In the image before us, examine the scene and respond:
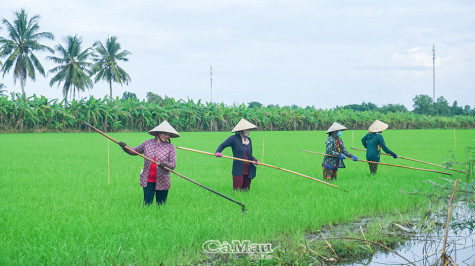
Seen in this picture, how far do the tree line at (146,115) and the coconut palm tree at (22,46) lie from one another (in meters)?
14.3

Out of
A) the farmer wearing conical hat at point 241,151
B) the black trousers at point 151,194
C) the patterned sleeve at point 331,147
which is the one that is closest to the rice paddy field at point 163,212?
the black trousers at point 151,194

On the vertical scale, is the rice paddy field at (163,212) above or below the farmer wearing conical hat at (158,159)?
below

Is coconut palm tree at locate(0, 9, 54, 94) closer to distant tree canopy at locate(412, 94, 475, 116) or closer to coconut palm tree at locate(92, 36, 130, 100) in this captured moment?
coconut palm tree at locate(92, 36, 130, 100)

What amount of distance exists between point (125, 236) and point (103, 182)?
15.0 feet

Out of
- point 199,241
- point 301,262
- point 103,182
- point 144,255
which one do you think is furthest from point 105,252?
point 103,182

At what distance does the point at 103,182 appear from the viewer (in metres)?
8.80

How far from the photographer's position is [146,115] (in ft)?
121

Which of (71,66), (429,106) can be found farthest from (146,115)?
(429,106)

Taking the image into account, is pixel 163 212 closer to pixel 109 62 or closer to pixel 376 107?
pixel 109 62

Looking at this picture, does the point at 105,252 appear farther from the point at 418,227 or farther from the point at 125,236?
the point at 418,227

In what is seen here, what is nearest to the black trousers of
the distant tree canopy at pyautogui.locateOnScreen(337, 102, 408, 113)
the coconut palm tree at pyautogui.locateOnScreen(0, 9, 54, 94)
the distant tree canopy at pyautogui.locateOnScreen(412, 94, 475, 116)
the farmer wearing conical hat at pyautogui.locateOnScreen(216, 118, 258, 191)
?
the farmer wearing conical hat at pyautogui.locateOnScreen(216, 118, 258, 191)

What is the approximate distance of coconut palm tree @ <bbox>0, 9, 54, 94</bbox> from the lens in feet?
152

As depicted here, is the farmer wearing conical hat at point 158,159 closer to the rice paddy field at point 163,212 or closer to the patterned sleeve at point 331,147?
the rice paddy field at point 163,212

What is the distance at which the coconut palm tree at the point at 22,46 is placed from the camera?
4619cm
